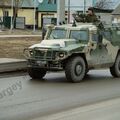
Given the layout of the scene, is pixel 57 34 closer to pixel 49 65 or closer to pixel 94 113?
pixel 49 65

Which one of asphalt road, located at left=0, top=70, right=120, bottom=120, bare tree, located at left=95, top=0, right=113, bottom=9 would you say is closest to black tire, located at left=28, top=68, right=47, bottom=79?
asphalt road, located at left=0, top=70, right=120, bottom=120

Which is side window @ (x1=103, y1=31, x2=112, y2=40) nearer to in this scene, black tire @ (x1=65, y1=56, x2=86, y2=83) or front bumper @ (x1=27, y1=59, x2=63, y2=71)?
black tire @ (x1=65, y1=56, x2=86, y2=83)

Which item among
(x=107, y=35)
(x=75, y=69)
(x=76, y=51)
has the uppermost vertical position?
(x=107, y=35)

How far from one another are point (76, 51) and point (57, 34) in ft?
5.30

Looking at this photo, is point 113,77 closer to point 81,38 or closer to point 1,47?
point 81,38

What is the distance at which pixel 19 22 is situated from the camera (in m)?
75.9

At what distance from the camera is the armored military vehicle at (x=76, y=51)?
1653cm

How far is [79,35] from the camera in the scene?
17.7m

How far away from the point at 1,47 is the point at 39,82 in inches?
501

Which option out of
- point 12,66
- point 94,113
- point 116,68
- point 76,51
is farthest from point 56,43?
point 94,113

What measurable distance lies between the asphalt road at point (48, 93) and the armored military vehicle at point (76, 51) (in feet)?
1.34

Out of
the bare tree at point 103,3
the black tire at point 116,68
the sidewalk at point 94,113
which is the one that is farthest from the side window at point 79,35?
the bare tree at point 103,3

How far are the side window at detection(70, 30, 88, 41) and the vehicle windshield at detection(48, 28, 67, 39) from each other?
10.7 inches

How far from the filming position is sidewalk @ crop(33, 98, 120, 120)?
34.5 ft
